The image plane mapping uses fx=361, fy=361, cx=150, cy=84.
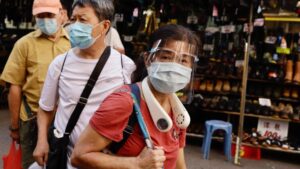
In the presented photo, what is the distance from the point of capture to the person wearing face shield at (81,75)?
5.55ft

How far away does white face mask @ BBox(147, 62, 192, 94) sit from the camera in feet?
4.58

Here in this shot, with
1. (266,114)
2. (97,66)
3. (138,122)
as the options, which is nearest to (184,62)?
(138,122)

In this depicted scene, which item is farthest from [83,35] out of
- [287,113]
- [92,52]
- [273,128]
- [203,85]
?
[273,128]

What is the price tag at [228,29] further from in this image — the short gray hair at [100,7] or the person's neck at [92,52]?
the person's neck at [92,52]

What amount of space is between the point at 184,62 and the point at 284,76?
3977 mm

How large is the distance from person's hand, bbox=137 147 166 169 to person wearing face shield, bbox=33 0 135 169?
0.51 metres

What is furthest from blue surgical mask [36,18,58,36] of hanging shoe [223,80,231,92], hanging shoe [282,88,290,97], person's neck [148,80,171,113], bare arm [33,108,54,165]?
hanging shoe [282,88,290,97]

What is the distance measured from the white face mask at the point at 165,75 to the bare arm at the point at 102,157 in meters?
0.28

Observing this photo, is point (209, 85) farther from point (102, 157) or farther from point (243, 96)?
point (102, 157)

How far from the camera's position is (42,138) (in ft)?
6.11

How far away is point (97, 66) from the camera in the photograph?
1733 mm

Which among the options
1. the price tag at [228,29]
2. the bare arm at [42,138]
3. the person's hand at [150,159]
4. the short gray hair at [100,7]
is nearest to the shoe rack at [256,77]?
the price tag at [228,29]

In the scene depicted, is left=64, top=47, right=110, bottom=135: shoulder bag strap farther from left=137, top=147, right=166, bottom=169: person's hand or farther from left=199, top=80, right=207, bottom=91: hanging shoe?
left=199, top=80, right=207, bottom=91: hanging shoe

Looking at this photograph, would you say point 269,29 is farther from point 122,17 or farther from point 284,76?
point 122,17
